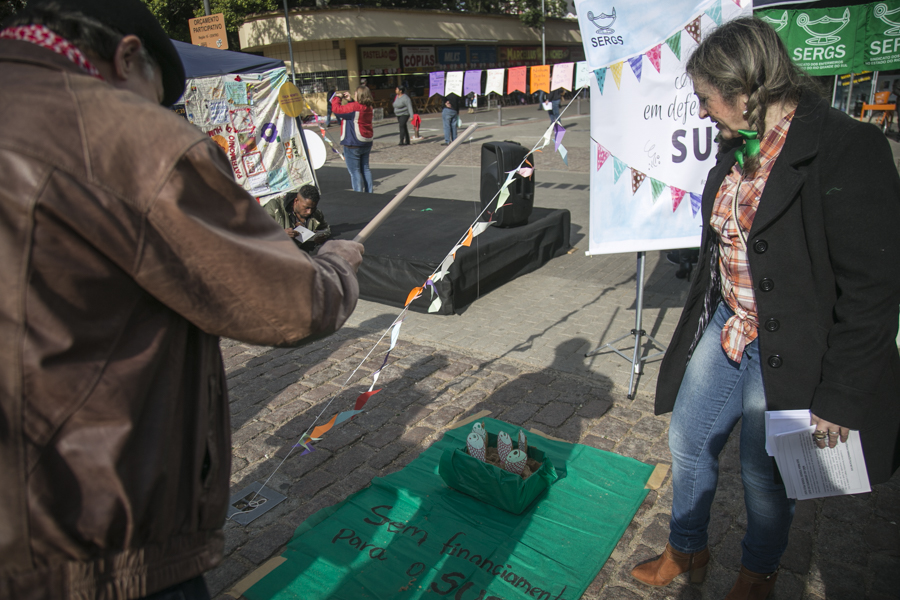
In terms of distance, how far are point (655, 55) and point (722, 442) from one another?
2.16 metres

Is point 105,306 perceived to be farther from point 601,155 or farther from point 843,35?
point 843,35

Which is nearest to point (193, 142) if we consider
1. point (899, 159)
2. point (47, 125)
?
point (47, 125)

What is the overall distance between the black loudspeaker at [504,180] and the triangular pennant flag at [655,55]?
3.28m

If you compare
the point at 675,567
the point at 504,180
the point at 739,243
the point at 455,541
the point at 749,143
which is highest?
the point at 749,143

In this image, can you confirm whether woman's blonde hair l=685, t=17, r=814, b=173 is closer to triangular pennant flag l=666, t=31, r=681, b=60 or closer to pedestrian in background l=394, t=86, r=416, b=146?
triangular pennant flag l=666, t=31, r=681, b=60

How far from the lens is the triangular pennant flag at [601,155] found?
349 centimetres

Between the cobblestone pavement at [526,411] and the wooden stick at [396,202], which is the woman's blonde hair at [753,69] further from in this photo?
the cobblestone pavement at [526,411]

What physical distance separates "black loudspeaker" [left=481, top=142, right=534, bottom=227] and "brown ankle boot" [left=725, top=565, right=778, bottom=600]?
4.80 meters

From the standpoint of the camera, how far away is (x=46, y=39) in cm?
94

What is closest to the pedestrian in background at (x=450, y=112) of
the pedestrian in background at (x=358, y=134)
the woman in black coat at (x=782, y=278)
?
the pedestrian in background at (x=358, y=134)

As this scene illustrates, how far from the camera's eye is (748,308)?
1.96 metres

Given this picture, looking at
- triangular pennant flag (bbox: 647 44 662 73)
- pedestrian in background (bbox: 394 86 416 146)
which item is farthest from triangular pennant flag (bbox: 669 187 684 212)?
pedestrian in background (bbox: 394 86 416 146)

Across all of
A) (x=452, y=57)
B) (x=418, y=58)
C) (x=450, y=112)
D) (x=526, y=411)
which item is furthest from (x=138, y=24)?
(x=452, y=57)

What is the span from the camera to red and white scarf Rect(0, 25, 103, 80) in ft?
3.06
